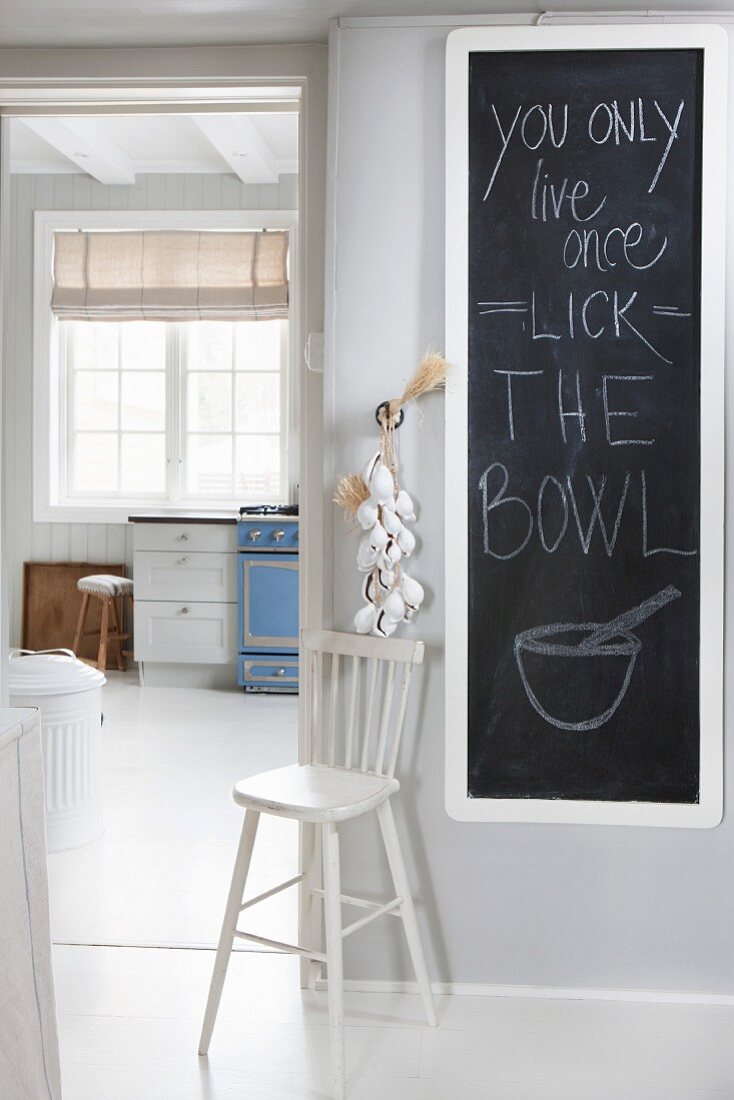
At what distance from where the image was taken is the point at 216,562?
553 centimetres

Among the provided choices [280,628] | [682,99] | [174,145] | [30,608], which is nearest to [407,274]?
[682,99]

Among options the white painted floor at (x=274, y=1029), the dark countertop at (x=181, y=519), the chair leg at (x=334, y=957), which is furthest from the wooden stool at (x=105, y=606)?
the chair leg at (x=334, y=957)

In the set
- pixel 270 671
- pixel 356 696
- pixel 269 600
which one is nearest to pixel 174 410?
pixel 269 600

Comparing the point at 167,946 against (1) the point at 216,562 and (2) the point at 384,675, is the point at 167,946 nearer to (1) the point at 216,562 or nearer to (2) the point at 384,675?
(2) the point at 384,675

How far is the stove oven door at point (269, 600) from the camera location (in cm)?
537

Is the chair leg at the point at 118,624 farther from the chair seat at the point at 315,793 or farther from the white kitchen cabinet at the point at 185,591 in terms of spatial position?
the chair seat at the point at 315,793

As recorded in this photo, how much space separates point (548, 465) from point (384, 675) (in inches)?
24.0

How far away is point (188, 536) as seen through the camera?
5527 millimetres

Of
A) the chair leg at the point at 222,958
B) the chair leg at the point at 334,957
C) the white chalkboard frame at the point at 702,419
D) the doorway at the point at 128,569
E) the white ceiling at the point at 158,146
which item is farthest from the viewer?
the white ceiling at the point at 158,146

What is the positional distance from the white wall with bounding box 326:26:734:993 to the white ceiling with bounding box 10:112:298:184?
2644mm

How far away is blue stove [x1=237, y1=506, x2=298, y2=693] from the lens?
17.6ft

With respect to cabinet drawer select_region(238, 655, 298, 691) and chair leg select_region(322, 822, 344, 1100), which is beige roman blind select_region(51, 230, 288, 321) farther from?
chair leg select_region(322, 822, 344, 1100)

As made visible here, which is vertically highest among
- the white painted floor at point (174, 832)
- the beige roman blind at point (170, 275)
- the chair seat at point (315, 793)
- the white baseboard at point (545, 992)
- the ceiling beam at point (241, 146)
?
the ceiling beam at point (241, 146)

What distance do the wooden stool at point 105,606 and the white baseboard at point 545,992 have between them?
141 inches
